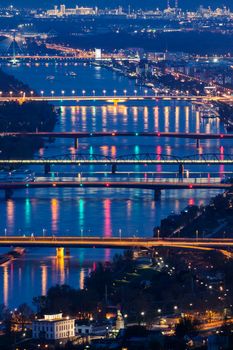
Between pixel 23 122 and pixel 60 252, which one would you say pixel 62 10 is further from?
pixel 60 252

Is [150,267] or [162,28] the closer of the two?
[150,267]

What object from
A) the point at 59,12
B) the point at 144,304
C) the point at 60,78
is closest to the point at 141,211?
the point at 144,304

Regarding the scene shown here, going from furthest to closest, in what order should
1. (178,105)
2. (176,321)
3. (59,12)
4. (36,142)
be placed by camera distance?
1. (59,12)
2. (178,105)
3. (36,142)
4. (176,321)

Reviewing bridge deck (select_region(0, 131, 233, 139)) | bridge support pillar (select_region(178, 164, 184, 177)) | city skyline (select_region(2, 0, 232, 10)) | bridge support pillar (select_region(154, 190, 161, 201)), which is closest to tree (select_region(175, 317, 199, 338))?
bridge support pillar (select_region(154, 190, 161, 201))

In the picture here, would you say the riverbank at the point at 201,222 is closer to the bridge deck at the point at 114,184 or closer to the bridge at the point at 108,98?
the bridge deck at the point at 114,184

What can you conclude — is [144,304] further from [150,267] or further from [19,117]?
[19,117]

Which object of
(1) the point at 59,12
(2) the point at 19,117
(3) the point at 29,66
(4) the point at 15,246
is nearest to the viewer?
(4) the point at 15,246

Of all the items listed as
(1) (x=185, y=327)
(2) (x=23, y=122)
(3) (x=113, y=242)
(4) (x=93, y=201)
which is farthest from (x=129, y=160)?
(1) (x=185, y=327)
